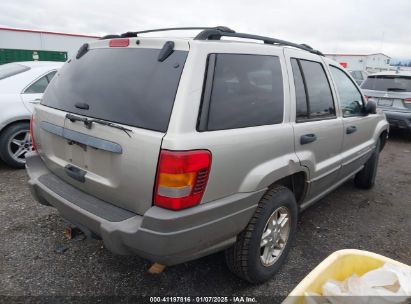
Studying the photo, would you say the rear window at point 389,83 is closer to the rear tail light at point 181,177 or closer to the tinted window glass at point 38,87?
the tinted window glass at point 38,87

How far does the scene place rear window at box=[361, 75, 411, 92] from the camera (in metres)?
7.73

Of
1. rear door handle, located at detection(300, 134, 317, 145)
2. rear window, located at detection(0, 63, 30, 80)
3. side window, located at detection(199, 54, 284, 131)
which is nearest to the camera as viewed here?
side window, located at detection(199, 54, 284, 131)

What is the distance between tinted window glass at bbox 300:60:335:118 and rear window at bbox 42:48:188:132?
54.4 inches

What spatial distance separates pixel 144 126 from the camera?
2.00 meters

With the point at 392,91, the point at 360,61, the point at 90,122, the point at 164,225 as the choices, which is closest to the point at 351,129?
the point at 164,225

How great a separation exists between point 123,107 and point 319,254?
222cm

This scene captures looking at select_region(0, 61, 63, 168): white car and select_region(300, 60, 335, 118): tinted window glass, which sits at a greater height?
select_region(300, 60, 335, 118): tinted window glass

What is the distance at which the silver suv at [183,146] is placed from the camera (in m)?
1.93

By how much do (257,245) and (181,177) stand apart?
914 millimetres

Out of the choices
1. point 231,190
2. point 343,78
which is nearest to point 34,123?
point 231,190

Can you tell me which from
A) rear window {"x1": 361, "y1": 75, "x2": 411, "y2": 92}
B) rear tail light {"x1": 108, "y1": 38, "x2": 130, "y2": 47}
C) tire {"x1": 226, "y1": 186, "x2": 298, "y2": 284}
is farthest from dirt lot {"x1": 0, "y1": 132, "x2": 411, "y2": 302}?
rear window {"x1": 361, "y1": 75, "x2": 411, "y2": 92}

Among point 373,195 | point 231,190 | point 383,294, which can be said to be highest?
point 231,190

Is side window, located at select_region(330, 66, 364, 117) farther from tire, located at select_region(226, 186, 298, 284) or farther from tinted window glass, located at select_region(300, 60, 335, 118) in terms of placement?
tire, located at select_region(226, 186, 298, 284)

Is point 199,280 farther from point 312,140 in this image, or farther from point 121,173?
point 312,140
